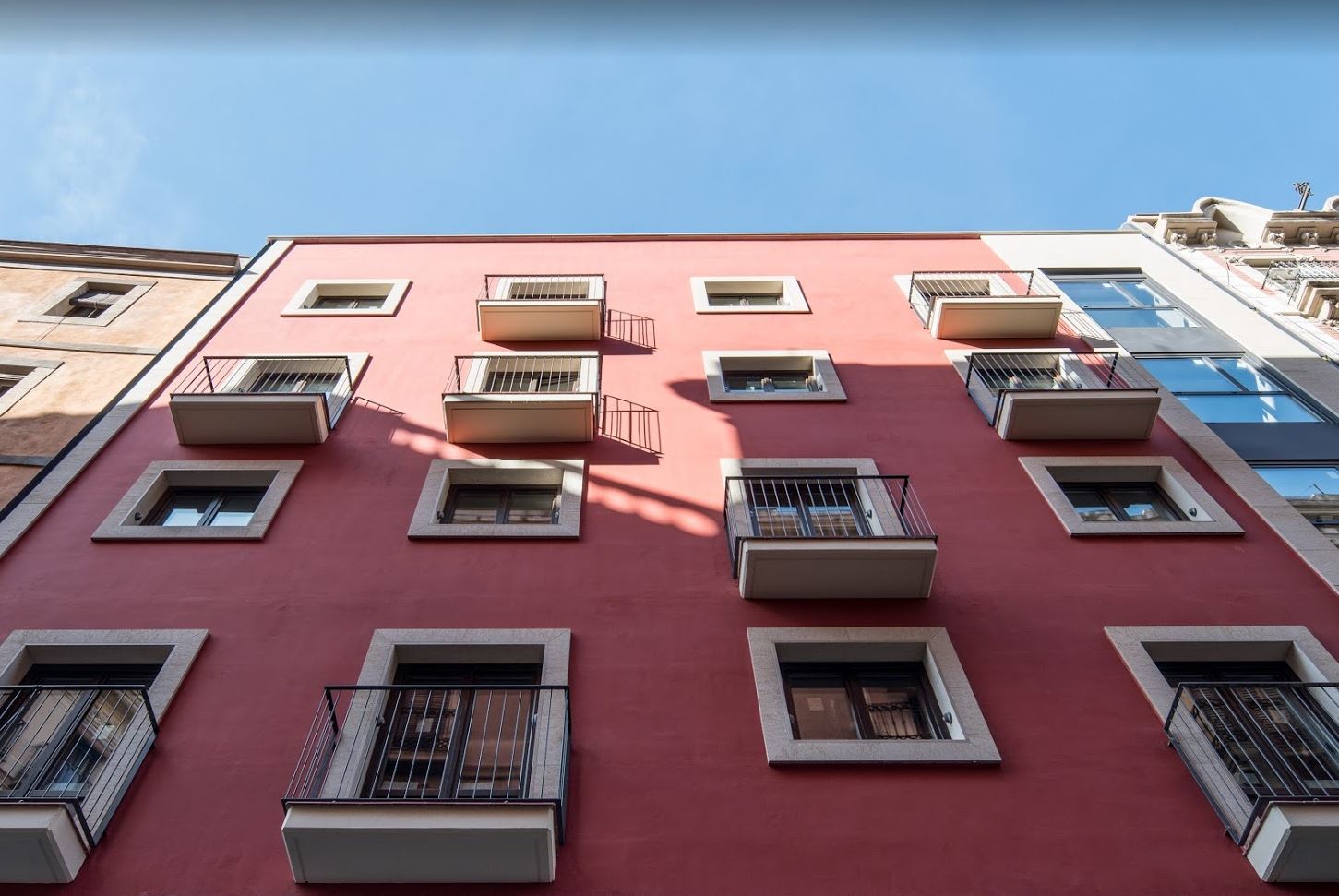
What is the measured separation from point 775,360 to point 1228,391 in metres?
7.20

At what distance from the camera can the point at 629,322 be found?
1554 cm

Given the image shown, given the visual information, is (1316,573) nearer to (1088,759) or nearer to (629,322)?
(1088,759)

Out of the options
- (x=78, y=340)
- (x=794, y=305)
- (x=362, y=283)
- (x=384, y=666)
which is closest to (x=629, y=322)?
(x=794, y=305)

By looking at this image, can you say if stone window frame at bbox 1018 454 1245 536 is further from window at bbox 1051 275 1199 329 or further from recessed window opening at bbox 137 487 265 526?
recessed window opening at bbox 137 487 265 526

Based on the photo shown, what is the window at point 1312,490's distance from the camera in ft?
36.0

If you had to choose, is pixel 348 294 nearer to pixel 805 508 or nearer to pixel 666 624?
pixel 805 508

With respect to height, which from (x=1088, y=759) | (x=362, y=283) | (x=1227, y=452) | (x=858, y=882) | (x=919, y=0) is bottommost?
(x=858, y=882)

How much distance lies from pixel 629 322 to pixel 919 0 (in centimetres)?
1150

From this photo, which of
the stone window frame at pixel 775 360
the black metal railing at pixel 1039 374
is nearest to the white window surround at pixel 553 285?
the stone window frame at pixel 775 360

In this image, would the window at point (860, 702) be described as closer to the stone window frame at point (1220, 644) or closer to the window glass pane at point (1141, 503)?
the stone window frame at point (1220, 644)

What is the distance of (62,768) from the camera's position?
748 centimetres

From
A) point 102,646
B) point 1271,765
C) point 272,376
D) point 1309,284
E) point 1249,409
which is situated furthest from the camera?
point 1309,284

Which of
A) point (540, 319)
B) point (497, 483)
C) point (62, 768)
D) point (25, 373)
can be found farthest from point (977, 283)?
point (25, 373)

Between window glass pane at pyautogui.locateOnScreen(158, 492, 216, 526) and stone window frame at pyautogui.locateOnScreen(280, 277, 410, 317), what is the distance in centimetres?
513
